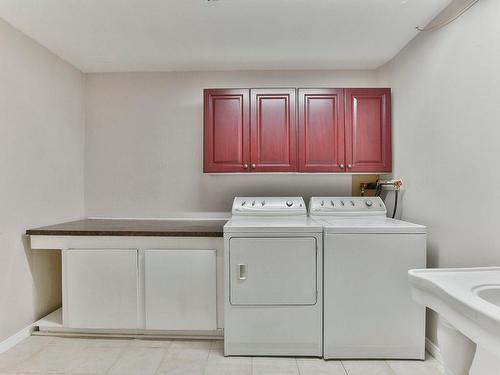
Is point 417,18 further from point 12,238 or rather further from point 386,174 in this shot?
point 12,238

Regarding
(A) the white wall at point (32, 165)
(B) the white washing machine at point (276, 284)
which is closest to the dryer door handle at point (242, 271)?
(B) the white washing machine at point (276, 284)

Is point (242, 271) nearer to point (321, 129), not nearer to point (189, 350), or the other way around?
Answer: point (189, 350)

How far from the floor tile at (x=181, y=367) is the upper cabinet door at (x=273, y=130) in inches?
60.2

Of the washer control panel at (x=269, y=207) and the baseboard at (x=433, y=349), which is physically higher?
the washer control panel at (x=269, y=207)

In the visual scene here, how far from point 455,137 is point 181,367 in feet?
7.49

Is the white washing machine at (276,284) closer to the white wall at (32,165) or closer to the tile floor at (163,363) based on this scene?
the tile floor at (163,363)

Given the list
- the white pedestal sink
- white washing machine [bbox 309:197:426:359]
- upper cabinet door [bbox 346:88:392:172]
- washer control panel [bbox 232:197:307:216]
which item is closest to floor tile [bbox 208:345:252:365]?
white washing machine [bbox 309:197:426:359]

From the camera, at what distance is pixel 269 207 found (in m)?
2.57

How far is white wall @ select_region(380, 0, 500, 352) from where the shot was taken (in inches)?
62.9

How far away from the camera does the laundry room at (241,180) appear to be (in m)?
1.93

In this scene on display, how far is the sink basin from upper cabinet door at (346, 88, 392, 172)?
1563 millimetres

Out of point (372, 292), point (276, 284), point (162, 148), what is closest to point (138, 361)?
point (276, 284)

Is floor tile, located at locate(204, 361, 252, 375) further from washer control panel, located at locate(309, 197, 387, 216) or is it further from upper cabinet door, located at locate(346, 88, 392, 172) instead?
upper cabinet door, located at locate(346, 88, 392, 172)

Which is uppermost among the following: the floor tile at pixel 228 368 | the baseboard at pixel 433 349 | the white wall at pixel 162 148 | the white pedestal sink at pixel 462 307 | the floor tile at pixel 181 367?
the white wall at pixel 162 148
